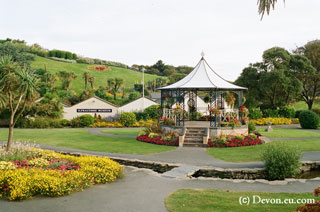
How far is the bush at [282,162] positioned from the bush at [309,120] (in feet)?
66.8

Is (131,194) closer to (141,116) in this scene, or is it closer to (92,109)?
(141,116)

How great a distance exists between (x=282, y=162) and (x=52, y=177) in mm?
7770

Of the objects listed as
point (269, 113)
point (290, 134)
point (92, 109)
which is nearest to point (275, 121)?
point (269, 113)

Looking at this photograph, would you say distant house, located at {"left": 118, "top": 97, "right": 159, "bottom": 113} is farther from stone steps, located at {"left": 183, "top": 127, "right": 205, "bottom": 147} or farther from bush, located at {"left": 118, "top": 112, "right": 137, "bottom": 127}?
stone steps, located at {"left": 183, "top": 127, "right": 205, "bottom": 147}

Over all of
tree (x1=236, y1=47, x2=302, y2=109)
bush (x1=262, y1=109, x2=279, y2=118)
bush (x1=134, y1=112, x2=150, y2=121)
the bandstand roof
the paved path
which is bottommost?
the paved path

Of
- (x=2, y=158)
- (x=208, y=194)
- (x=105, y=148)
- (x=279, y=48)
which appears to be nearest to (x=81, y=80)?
(x=279, y=48)

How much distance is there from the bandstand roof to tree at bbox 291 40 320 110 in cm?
2006

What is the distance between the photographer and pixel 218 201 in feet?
22.9

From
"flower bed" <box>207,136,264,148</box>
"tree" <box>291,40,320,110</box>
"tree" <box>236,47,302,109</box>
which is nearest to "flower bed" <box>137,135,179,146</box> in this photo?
"flower bed" <box>207,136,264,148</box>

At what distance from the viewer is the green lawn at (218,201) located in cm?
652

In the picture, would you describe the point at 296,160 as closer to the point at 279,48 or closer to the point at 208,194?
the point at 208,194

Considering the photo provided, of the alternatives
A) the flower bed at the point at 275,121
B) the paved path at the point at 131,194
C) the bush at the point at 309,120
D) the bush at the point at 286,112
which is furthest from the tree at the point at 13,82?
the bush at the point at 286,112

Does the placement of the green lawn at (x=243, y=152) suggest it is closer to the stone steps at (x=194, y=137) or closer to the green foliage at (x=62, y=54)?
the stone steps at (x=194, y=137)

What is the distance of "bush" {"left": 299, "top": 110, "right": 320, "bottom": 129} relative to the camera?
27656 millimetres
